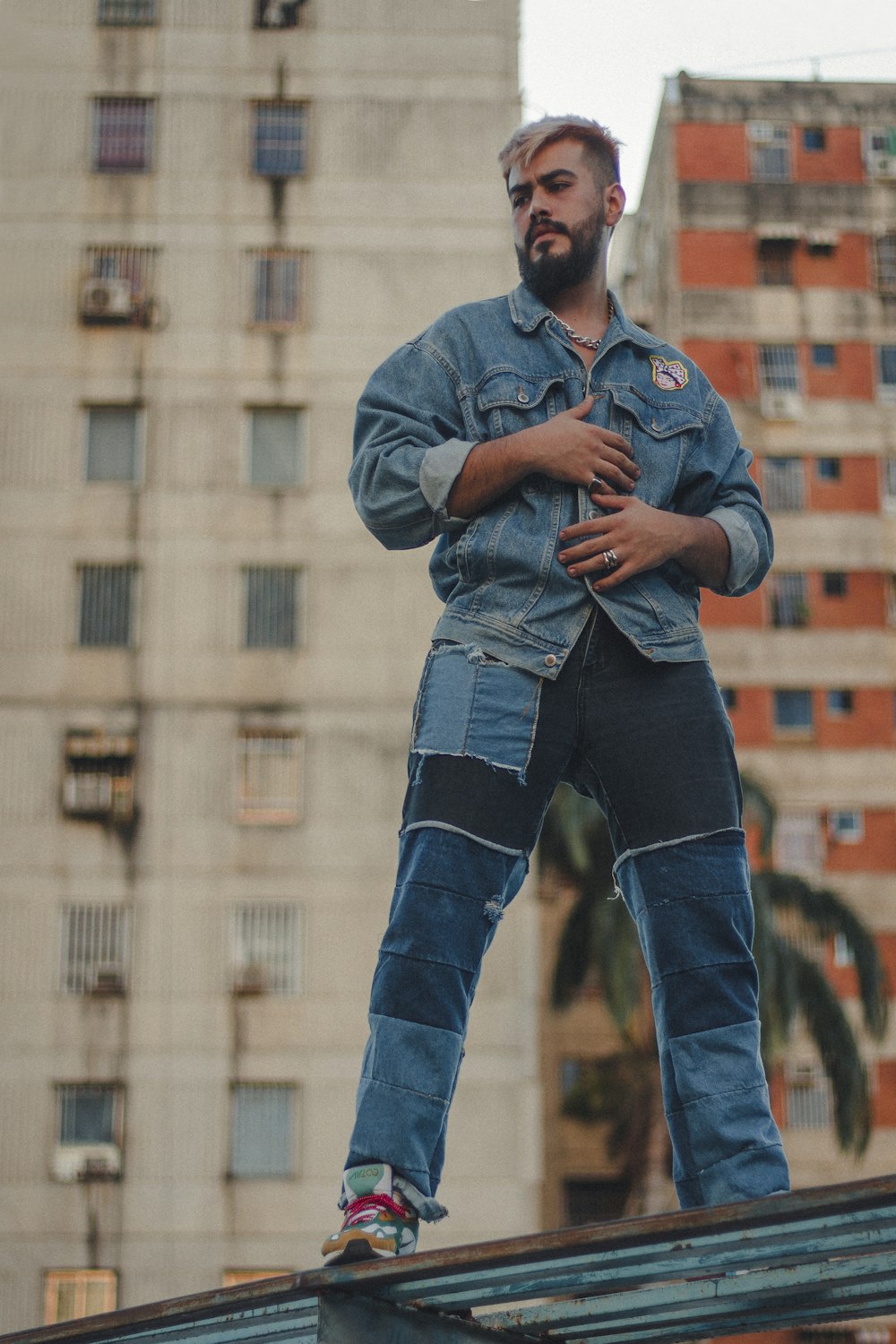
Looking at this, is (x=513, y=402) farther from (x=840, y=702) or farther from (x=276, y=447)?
(x=840, y=702)

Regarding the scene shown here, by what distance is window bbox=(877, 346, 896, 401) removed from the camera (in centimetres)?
4094

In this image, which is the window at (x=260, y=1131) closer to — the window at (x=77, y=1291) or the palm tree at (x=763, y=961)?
the window at (x=77, y=1291)

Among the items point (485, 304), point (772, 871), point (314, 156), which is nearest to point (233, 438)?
point (314, 156)

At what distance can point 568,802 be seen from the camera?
26.3 meters

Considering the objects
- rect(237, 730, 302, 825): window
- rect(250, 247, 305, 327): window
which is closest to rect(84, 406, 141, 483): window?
rect(250, 247, 305, 327): window

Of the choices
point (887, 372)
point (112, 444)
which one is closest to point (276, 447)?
point (112, 444)

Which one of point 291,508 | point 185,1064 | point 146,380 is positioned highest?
point 146,380

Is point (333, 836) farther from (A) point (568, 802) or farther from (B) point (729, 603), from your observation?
(B) point (729, 603)

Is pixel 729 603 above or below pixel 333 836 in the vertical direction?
above

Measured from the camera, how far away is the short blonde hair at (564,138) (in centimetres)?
427

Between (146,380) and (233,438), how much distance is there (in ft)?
5.98

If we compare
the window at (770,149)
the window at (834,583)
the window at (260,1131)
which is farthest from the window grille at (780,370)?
the window at (260,1131)

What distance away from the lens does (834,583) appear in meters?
39.6

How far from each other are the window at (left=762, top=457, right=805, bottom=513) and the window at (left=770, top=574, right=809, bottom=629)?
1.63 m
